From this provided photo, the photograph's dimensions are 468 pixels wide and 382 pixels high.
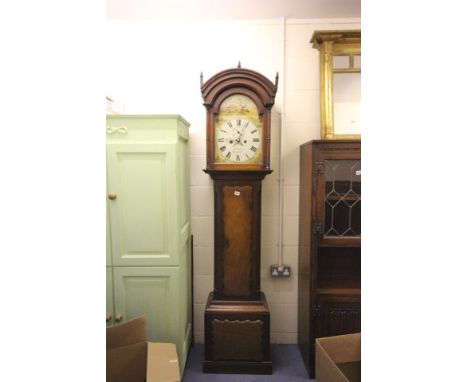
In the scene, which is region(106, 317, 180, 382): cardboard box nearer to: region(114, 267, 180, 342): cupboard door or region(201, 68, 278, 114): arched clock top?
region(114, 267, 180, 342): cupboard door

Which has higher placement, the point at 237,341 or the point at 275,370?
the point at 237,341

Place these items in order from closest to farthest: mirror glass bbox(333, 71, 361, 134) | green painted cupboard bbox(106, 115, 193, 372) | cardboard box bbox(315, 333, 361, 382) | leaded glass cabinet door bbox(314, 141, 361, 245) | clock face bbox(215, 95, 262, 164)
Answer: cardboard box bbox(315, 333, 361, 382)
green painted cupboard bbox(106, 115, 193, 372)
leaded glass cabinet door bbox(314, 141, 361, 245)
clock face bbox(215, 95, 262, 164)
mirror glass bbox(333, 71, 361, 134)

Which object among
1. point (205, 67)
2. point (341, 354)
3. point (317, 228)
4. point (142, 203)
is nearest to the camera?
point (341, 354)

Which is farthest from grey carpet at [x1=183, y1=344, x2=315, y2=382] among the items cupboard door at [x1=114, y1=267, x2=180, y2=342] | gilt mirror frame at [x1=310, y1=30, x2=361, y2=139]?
gilt mirror frame at [x1=310, y1=30, x2=361, y2=139]

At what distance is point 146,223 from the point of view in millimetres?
2283

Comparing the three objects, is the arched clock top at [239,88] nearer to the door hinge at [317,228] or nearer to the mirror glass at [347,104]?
the mirror glass at [347,104]

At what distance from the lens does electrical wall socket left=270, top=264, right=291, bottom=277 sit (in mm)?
2830

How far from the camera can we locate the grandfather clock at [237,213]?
2473 millimetres

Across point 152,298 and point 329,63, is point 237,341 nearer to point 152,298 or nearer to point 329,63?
point 152,298

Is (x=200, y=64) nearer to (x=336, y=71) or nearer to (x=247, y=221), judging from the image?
(x=336, y=71)

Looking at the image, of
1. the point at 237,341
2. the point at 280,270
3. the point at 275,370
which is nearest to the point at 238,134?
the point at 280,270

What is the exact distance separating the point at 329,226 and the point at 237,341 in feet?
3.15

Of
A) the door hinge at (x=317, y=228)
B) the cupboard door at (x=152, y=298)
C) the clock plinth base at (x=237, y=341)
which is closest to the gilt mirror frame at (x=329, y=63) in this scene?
the door hinge at (x=317, y=228)
